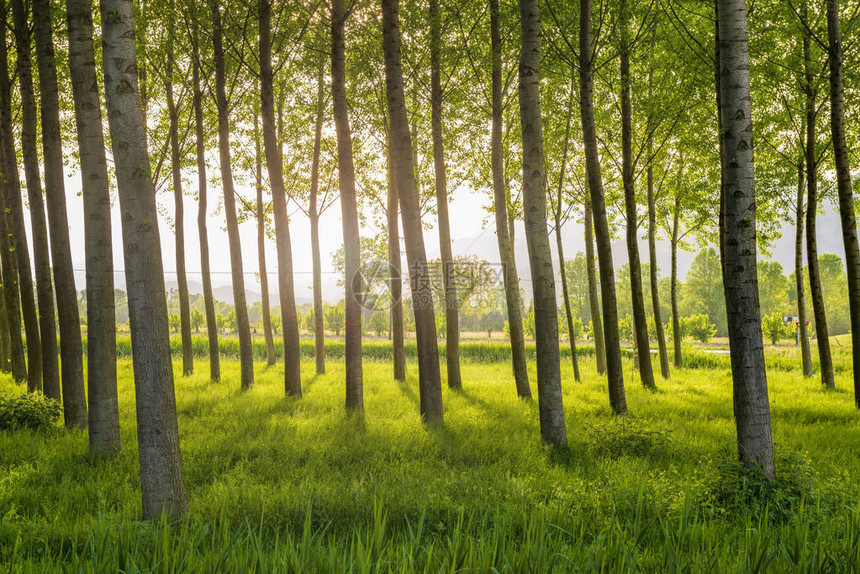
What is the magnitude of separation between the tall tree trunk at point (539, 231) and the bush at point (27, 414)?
786 cm

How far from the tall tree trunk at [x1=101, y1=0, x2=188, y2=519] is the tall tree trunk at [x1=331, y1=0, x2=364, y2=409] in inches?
202

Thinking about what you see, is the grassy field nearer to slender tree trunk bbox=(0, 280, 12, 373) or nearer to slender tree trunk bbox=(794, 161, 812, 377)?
slender tree trunk bbox=(794, 161, 812, 377)

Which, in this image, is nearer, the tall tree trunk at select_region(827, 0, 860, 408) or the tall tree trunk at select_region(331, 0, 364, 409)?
the tall tree trunk at select_region(827, 0, 860, 408)

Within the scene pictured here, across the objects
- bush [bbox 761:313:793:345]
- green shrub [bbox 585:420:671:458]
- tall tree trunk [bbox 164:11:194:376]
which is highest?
tall tree trunk [bbox 164:11:194:376]

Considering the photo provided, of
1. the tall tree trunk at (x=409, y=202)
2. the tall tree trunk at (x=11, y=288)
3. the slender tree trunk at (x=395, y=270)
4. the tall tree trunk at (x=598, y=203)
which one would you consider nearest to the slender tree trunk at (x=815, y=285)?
the tall tree trunk at (x=598, y=203)

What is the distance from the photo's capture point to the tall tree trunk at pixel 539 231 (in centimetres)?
693

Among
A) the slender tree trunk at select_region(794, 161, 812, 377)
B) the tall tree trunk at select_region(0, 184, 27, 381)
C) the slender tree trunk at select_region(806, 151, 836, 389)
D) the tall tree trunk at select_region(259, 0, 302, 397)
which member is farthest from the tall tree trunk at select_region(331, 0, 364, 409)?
the slender tree trunk at select_region(794, 161, 812, 377)

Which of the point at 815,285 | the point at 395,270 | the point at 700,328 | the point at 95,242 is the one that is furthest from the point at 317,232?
the point at 700,328

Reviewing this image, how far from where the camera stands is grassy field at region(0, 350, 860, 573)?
3018 mm

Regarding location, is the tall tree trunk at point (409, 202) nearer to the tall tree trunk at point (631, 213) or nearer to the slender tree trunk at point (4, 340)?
the tall tree trunk at point (631, 213)

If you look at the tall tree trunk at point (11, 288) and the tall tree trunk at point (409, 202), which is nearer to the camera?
the tall tree trunk at point (409, 202)

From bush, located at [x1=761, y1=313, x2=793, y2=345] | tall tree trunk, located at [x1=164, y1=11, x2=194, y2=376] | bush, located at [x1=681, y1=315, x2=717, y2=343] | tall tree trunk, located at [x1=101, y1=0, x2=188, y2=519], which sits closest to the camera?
tall tree trunk, located at [x1=101, y1=0, x2=188, y2=519]

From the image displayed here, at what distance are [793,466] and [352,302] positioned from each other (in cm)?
701

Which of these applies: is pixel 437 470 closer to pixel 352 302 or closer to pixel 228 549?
pixel 228 549
